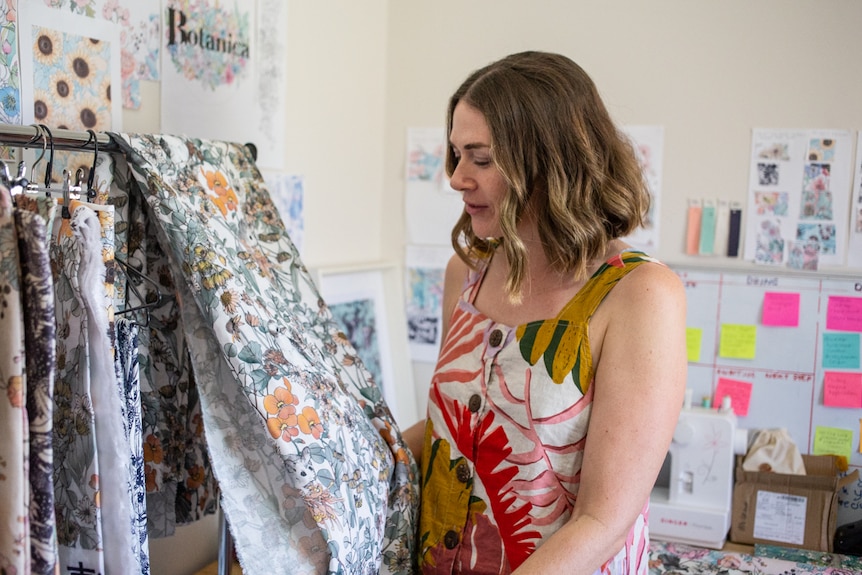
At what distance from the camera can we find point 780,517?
7.04 ft

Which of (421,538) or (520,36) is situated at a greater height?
(520,36)

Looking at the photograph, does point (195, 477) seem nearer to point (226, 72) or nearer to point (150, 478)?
point (150, 478)

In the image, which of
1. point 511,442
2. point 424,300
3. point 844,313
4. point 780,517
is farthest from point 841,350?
point 511,442

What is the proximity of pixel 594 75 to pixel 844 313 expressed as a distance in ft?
3.02

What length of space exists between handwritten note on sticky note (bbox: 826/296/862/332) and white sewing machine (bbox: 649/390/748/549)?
37cm

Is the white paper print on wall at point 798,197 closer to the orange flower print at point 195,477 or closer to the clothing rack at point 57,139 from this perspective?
the orange flower print at point 195,477

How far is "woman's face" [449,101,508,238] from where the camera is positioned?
1.35 m

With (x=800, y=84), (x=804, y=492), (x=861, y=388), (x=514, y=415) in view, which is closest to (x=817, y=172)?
(x=800, y=84)

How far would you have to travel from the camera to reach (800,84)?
221 centimetres

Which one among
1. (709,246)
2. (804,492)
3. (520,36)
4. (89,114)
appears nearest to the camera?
(89,114)

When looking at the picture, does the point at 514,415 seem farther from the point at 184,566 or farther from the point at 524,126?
the point at 184,566

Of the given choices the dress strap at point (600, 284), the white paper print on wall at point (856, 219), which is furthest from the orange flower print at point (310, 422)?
the white paper print on wall at point (856, 219)

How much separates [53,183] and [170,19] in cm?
45

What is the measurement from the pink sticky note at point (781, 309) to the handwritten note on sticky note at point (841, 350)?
0.09 m
